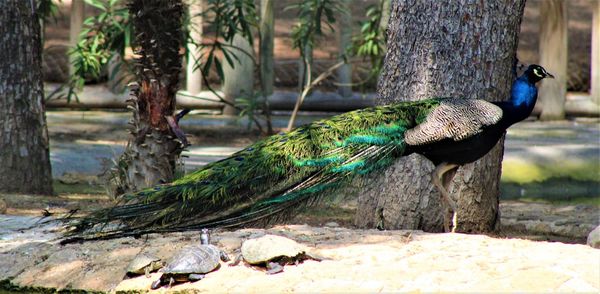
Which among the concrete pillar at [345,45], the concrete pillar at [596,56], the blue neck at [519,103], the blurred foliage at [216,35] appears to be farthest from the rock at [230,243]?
the concrete pillar at [596,56]

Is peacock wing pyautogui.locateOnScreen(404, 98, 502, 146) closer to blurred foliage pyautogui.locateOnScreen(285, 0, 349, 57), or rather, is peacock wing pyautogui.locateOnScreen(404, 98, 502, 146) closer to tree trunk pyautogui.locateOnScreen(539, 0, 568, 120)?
blurred foliage pyautogui.locateOnScreen(285, 0, 349, 57)

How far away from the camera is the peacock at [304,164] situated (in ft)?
21.2

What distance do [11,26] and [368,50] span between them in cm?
492

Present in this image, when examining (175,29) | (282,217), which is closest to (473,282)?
(282,217)

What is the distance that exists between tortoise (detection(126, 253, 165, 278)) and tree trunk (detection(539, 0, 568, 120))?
962 cm

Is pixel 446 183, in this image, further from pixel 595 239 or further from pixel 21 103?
pixel 21 103

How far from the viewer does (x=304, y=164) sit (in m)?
6.67

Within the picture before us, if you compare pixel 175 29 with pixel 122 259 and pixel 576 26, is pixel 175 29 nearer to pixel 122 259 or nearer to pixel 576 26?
pixel 122 259

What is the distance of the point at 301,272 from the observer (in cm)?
588

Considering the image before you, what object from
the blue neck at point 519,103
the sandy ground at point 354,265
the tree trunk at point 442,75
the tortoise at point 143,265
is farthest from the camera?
the tree trunk at point 442,75

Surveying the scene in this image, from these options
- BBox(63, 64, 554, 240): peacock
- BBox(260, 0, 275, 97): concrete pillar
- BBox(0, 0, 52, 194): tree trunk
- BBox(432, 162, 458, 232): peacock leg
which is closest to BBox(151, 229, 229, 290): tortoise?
BBox(63, 64, 554, 240): peacock

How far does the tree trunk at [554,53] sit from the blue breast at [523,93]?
24.6 feet

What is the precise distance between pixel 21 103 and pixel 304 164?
3.67 meters

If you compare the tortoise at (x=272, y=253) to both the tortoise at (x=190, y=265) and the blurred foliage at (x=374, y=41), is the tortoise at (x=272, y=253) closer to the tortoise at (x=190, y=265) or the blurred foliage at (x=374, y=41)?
the tortoise at (x=190, y=265)
